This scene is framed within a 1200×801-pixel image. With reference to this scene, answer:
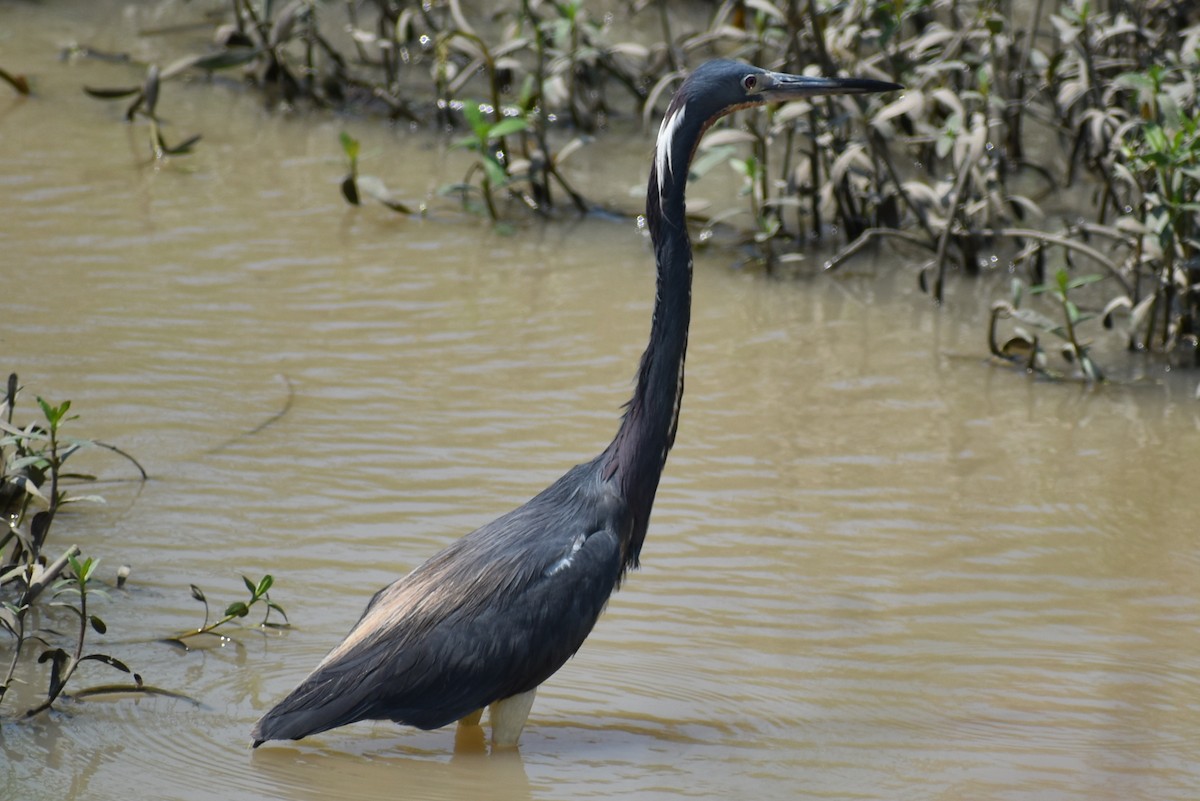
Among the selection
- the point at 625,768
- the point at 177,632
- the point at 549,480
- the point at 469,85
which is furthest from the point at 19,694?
the point at 469,85

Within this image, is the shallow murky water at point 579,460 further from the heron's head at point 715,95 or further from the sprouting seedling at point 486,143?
the heron's head at point 715,95

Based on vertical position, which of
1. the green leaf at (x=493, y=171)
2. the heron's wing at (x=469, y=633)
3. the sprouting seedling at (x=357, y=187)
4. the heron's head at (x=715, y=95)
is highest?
the heron's head at (x=715, y=95)

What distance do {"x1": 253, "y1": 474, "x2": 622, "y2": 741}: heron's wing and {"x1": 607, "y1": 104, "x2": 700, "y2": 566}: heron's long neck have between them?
0.14m

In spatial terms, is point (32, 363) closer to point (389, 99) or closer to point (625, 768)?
point (625, 768)

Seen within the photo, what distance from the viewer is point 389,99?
32.3 ft

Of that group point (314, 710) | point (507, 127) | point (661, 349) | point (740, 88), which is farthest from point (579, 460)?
point (507, 127)

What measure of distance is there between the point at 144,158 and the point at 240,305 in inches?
94.5

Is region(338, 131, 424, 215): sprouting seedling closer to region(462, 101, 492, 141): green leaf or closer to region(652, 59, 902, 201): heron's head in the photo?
region(462, 101, 492, 141): green leaf

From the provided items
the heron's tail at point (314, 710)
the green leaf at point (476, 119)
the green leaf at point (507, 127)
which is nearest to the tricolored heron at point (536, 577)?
the heron's tail at point (314, 710)

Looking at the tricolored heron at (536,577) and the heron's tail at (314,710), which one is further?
the tricolored heron at (536,577)

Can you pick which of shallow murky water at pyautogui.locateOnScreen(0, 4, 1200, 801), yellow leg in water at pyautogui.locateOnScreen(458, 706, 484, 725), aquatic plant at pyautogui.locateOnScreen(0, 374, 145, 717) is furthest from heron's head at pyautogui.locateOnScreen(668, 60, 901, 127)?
aquatic plant at pyautogui.locateOnScreen(0, 374, 145, 717)

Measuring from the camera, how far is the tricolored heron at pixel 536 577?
4.00 m

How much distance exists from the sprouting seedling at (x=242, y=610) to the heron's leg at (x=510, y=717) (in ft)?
2.32

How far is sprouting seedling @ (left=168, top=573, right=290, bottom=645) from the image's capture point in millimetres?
4211
